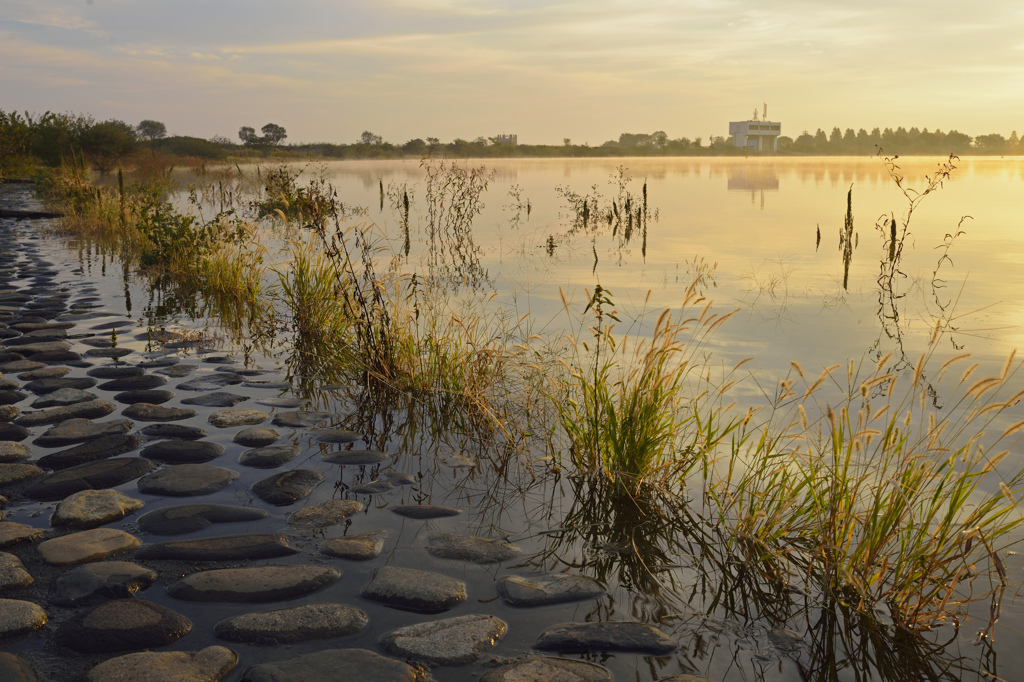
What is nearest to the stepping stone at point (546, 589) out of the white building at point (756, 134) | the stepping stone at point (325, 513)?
the stepping stone at point (325, 513)

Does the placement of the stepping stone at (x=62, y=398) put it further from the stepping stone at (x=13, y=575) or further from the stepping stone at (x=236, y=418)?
the stepping stone at (x=13, y=575)

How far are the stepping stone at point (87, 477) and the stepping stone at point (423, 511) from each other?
4.50 feet

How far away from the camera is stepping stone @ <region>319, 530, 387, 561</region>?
302 cm

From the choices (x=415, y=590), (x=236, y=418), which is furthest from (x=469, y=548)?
(x=236, y=418)

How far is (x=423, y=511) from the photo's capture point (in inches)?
137

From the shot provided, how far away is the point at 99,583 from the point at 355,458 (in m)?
1.53

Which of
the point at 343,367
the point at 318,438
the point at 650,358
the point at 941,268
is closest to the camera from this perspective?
the point at 650,358

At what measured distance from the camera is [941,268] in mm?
11070

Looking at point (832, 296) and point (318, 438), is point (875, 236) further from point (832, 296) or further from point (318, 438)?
point (318, 438)

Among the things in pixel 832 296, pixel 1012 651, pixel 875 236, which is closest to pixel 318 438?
pixel 1012 651

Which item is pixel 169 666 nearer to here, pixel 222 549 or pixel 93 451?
pixel 222 549

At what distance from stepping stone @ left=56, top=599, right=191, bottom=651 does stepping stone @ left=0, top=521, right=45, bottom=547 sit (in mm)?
706

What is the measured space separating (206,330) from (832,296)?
710cm

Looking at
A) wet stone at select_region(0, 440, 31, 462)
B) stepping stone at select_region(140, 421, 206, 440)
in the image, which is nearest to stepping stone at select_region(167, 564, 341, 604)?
stepping stone at select_region(140, 421, 206, 440)
